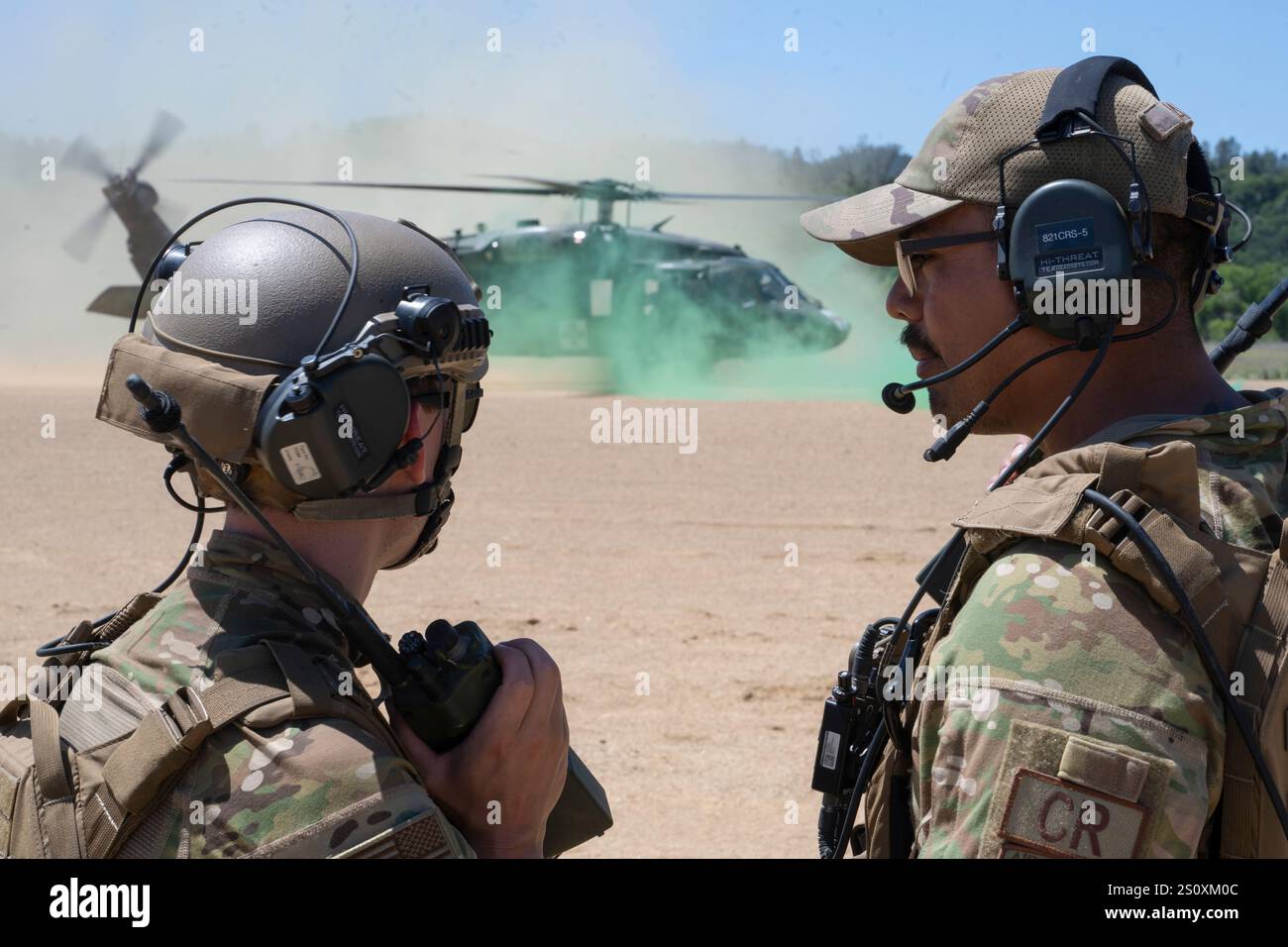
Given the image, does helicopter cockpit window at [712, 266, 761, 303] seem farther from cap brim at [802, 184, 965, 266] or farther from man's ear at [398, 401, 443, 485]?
man's ear at [398, 401, 443, 485]

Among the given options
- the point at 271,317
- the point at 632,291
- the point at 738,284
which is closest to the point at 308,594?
the point at 271,317

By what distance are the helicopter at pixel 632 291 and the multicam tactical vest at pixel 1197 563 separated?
22.7 meters

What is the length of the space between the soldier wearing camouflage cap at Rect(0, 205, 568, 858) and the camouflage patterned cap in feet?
2.84

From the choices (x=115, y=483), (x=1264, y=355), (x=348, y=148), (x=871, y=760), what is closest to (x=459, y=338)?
(x=871, y=760)

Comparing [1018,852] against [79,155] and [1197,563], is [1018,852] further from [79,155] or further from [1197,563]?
[79,155]

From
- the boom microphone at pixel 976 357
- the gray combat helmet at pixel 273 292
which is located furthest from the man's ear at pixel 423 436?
the boom microphone at pixel 976 357

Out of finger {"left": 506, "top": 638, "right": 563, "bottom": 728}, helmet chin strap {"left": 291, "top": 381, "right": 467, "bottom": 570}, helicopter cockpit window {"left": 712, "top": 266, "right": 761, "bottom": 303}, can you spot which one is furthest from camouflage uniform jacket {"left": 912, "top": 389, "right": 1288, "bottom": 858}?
helicopter cockpit window {"left": 712, "top": 266, "right": 761, "bottom": 303}

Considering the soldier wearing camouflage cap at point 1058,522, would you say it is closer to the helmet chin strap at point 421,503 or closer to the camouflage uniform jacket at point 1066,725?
the camouflage uniform jacket at point 1066,725

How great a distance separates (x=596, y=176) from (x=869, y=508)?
39378 millimetres

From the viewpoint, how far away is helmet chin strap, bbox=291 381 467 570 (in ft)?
7.14

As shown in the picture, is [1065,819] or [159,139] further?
[159,139]

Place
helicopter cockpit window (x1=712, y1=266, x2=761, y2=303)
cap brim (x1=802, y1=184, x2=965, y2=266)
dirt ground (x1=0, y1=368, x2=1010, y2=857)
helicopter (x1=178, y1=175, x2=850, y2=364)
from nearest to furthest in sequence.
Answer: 1. cap brim (x1=802, y1=184, x2=965, y2=266)
2. dirt ground (x1=0, y1=368, x2=1010, y2=857)
3. helicopter cockpit window (x1=712, y1=266, x2=761, y2=303)
4. helicopter (x1=178, y1=175, x2=850, y2=364)

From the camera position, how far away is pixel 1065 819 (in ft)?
6.09

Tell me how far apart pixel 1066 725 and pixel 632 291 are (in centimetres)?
2411
